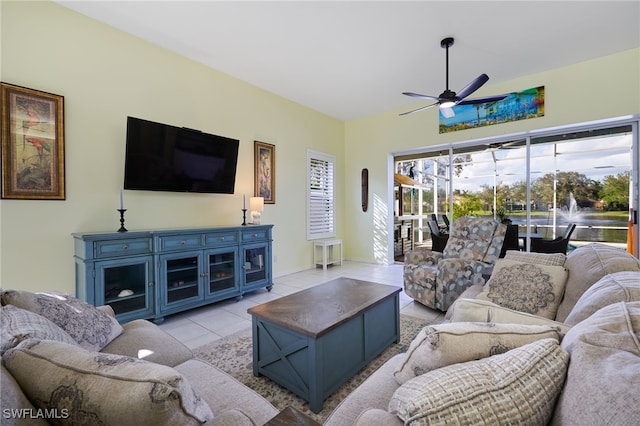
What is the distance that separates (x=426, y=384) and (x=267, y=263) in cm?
349

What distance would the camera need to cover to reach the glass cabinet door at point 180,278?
117 inches

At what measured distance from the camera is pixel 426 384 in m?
0.70

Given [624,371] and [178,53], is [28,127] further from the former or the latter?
[624,371]

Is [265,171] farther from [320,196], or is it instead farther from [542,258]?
[542,258]

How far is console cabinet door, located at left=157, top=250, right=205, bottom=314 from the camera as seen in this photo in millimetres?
2951

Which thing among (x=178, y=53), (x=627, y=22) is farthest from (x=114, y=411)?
(x=627, y=22)

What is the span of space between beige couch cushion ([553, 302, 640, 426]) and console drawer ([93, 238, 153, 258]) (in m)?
3.26

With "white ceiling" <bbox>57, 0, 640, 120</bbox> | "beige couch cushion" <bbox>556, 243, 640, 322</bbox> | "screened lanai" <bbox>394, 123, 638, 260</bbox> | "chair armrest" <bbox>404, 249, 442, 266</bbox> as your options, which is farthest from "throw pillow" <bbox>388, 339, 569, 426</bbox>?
"screened lanai" <bbox>394, 123, 638, 260</bbox>

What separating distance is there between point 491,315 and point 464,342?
0.54 meters

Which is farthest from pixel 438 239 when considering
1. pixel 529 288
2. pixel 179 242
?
pixel 179 242

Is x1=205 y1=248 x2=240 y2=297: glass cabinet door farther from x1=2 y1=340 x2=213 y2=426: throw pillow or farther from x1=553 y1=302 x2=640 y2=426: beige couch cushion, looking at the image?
x1=553 y1=302 x2=640 y2=426: beige couch cushion

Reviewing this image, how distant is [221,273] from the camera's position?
351 cm

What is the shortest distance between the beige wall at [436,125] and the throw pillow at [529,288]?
3686mm

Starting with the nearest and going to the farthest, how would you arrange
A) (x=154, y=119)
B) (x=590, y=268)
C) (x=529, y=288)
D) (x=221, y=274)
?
(x=590, y=268) → (x=529, y=288) → (x=154, y=119) → (x=221, y=274)
